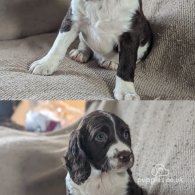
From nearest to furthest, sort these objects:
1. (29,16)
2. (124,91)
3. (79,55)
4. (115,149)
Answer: (115,149), (124,91), (79,55), (29,16)

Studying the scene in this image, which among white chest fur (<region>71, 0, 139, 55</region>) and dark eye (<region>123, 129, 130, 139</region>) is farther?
white chest fur (<region>71, 0, 139, 55</region>)

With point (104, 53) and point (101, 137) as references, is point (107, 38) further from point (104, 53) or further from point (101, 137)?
point (101, 137)

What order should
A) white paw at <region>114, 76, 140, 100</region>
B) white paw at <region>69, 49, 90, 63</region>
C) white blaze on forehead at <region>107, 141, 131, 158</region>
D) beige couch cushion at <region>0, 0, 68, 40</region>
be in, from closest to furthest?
white blaze on forehead at <region>107, 141, 131, 158</region> → white paw at <region>114, 76, 140, 100</region> → white paw at <region>69, 49, 90, 63</region> → beige couch cushion at <region>0, 0, 68, 40</region>

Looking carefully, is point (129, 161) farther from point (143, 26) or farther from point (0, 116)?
point (143, 26)

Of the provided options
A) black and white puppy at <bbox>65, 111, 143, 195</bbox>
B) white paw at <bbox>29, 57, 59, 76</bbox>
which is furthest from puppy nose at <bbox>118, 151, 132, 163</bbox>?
white paw at <bbox>29, 57, 59, 76</bbox>

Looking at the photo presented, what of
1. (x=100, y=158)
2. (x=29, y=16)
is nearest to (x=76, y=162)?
(x=100, y=158)

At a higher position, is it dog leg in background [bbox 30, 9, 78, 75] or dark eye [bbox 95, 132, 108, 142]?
dark eye [bbox 95, 132, 108, 142]

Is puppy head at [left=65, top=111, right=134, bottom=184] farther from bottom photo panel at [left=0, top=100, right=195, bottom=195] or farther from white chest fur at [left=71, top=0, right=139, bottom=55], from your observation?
white chest fur at [left=71, top=0, right=139, bottom=55]
